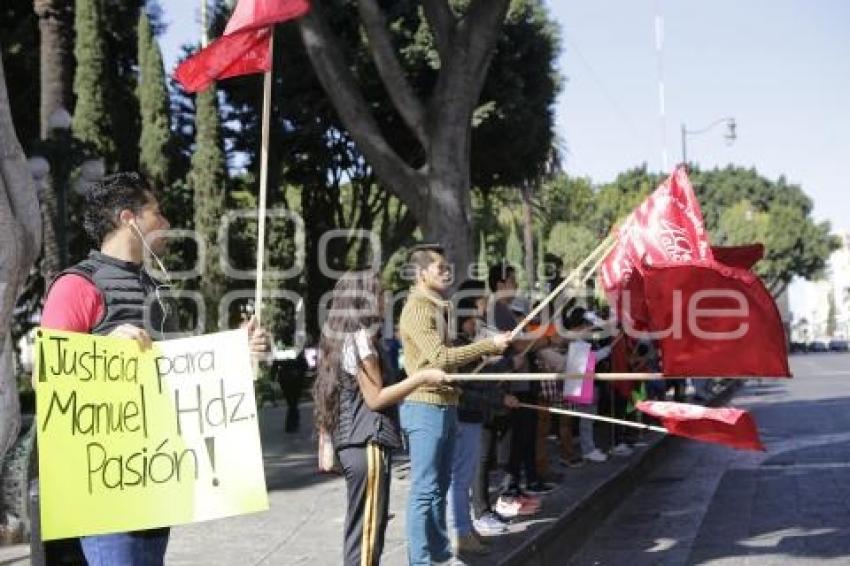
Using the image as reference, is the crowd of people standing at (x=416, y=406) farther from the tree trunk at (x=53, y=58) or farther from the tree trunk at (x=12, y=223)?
the tree trunk at (x=53, y=58)

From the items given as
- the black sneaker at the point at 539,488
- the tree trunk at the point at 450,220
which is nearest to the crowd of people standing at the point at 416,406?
the black sneaker at the point at 539,488

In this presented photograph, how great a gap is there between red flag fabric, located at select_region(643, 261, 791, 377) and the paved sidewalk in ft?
5.21

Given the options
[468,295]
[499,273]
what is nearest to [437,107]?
[499,273]

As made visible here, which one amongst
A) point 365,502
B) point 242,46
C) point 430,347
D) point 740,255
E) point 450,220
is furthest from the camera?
point 450,220

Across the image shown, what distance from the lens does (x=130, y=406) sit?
139 inches

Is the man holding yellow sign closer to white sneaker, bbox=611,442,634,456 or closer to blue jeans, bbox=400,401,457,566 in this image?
blue jeans, bbox=400,401,457,566

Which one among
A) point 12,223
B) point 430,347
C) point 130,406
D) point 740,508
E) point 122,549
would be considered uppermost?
point 12,223

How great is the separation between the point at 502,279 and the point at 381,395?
3.58m

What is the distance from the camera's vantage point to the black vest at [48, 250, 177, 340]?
355cm

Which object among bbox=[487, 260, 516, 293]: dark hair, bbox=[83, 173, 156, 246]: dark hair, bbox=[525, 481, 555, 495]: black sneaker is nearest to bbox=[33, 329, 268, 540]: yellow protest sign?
bbox=[83, 173, 156, 246]: dark hair

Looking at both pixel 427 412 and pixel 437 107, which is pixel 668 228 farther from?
pixel 437 107

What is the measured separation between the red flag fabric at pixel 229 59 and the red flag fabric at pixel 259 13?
7 cm

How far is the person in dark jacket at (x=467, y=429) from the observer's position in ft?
22.5

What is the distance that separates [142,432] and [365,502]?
195 centimetres
